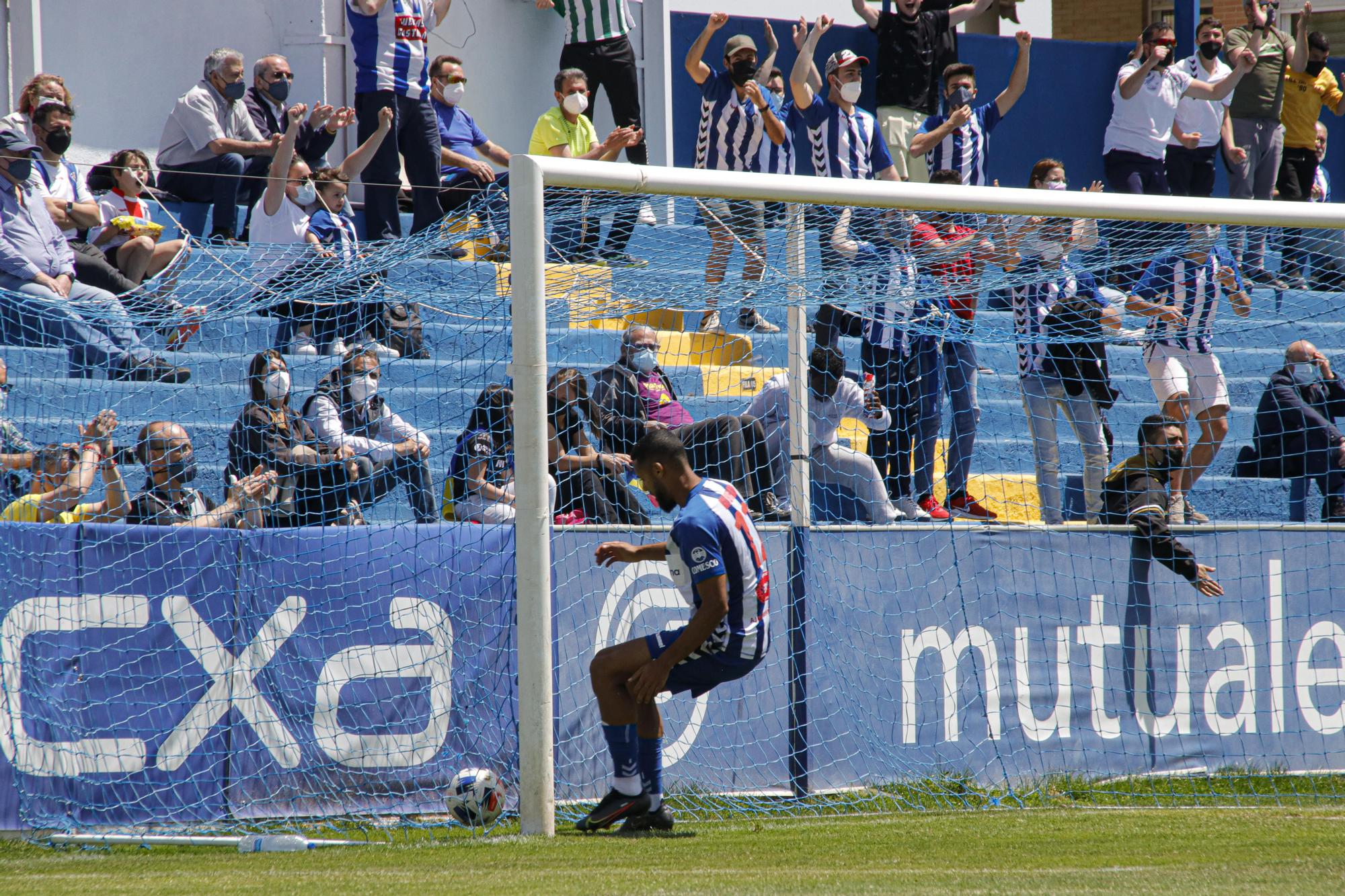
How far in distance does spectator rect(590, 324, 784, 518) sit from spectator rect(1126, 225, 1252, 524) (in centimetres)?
241

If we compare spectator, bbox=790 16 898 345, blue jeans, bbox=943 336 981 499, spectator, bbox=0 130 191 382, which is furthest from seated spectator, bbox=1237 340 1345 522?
spectator, bbox=0 130 191 382

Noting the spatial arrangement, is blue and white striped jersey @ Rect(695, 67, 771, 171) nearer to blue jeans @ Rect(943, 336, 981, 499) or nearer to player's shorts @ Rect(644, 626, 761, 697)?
blue jeans @ Rect(943, 336, 981, 499)

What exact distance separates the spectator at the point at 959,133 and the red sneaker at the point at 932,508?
451 centimetres

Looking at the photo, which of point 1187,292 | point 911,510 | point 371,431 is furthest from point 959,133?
point 371,431

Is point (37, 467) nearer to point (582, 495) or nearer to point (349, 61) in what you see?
point (582, 495)

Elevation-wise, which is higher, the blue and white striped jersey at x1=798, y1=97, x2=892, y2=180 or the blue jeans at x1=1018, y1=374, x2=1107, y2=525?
the blue and white striped jersey at x1=798, y1=97, x2=892, y2=180

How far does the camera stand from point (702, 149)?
36.4 feet

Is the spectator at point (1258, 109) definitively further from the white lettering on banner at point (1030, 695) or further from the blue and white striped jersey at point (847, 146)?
the white lettering on banner at point (1030, 695)

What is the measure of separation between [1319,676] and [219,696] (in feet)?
17.8

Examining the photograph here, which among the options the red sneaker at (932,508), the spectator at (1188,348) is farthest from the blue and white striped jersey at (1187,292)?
the red sneaker at (932,508)

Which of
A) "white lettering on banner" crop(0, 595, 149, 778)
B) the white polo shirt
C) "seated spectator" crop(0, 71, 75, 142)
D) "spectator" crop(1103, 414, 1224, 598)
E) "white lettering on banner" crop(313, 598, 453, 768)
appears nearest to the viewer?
"white lettering on banner" crop(0, 595, 149, 778)

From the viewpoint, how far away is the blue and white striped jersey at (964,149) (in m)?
11.6

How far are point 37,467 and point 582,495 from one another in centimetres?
241

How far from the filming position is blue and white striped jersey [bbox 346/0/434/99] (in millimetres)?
9883
